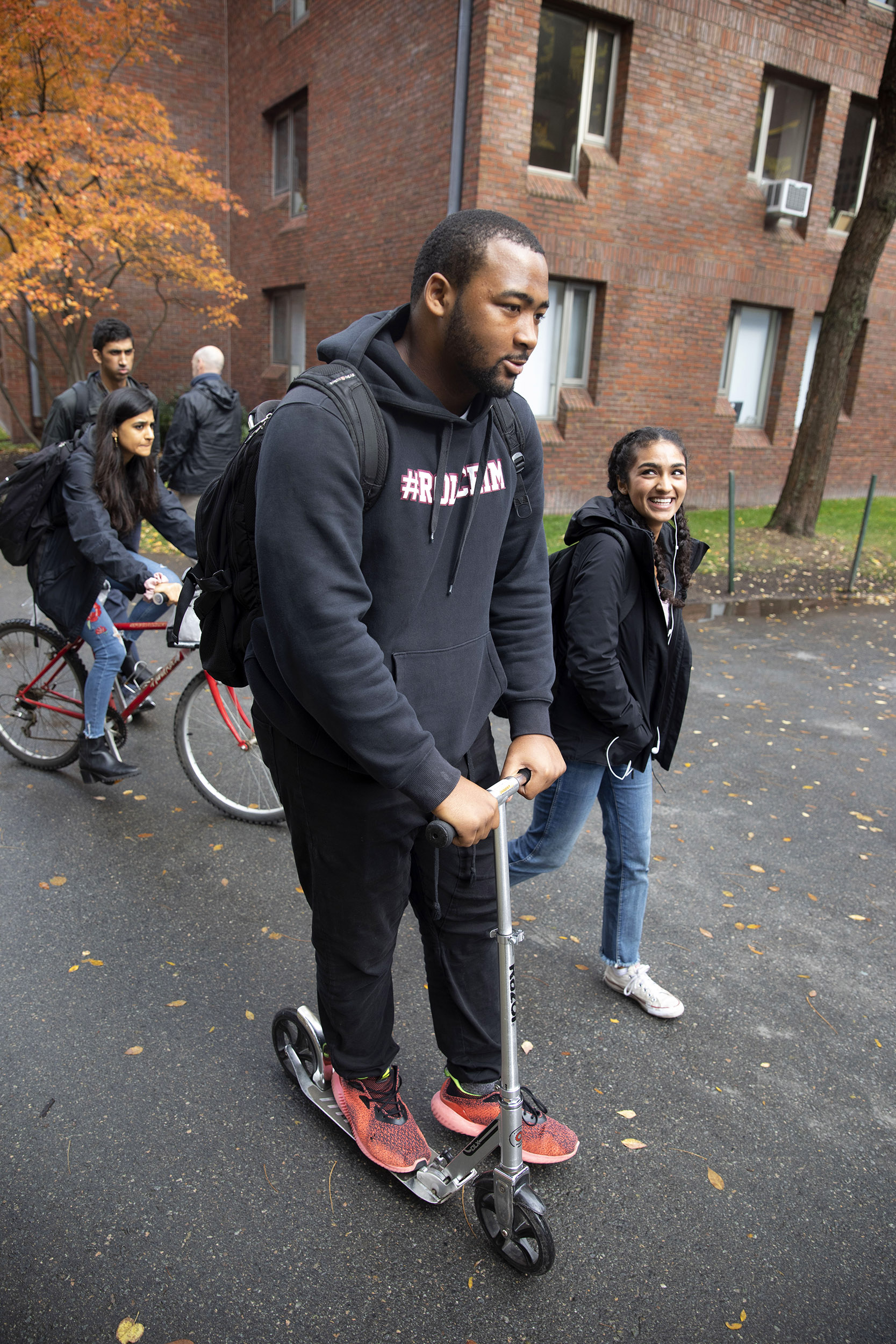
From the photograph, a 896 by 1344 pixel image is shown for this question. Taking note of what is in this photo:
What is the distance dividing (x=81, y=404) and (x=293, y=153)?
14.5 meters

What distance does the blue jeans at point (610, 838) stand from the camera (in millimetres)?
3092

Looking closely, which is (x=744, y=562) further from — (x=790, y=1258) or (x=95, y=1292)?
(x=95, y=1292)

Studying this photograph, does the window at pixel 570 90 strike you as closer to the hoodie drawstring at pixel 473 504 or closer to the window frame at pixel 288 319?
the window frame at pixel 288 319

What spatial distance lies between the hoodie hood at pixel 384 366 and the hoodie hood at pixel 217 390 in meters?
5.91

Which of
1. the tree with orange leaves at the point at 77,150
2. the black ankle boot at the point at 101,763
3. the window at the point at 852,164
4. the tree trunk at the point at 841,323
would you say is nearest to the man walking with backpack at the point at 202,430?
the black ankle boot at the point at 101,763

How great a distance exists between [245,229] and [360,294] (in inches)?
240

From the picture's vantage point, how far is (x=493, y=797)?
193cm

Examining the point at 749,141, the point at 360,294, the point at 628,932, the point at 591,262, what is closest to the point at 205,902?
the point at 628,932

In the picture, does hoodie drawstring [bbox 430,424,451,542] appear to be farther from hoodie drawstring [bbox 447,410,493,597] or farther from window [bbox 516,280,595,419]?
window [bbox 516,280,595,419]

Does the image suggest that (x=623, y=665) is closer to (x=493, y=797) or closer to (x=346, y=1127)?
(x=493, y=797)

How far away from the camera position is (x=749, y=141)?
47.7 ft

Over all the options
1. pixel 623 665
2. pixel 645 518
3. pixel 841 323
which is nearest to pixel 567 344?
pixel 841 323

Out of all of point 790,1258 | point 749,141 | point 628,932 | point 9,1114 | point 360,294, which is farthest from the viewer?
point 360,294

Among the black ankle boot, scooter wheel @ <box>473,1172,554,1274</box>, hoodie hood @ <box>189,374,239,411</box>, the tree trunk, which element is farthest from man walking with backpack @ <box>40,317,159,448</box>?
the tree trunk
